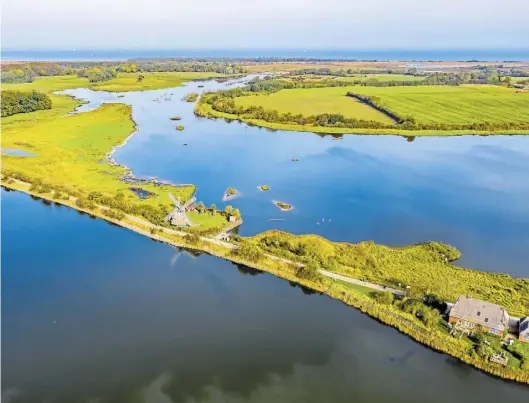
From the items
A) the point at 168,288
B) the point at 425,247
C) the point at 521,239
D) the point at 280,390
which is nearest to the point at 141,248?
the point at 168,288

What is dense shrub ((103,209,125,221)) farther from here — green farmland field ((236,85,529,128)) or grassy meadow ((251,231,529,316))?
green farmland field ((236,85,529,128))

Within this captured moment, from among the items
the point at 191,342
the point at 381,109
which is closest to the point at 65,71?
the point at 381,109

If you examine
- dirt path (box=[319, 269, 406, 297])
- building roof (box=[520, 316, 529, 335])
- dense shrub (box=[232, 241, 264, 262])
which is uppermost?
dense shrub (box=[232, 241, 264, 262])

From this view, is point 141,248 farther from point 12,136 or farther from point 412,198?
point 12,136

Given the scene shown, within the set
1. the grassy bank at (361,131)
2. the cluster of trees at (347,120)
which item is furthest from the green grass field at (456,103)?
the grassy bank at (361,131)

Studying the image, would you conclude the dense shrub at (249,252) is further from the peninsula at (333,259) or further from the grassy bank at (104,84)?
the grassy bank at (104,84)

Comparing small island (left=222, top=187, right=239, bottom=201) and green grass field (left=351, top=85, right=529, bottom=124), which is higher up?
green grass field (left=351, top=85, right=529, bottom=124)

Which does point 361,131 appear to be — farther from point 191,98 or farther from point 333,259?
point 191,98

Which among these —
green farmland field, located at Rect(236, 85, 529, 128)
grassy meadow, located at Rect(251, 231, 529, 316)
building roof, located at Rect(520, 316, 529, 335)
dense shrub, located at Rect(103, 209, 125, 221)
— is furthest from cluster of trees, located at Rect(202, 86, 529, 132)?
building roof, located at Rect(520, 316, 529, 335)
